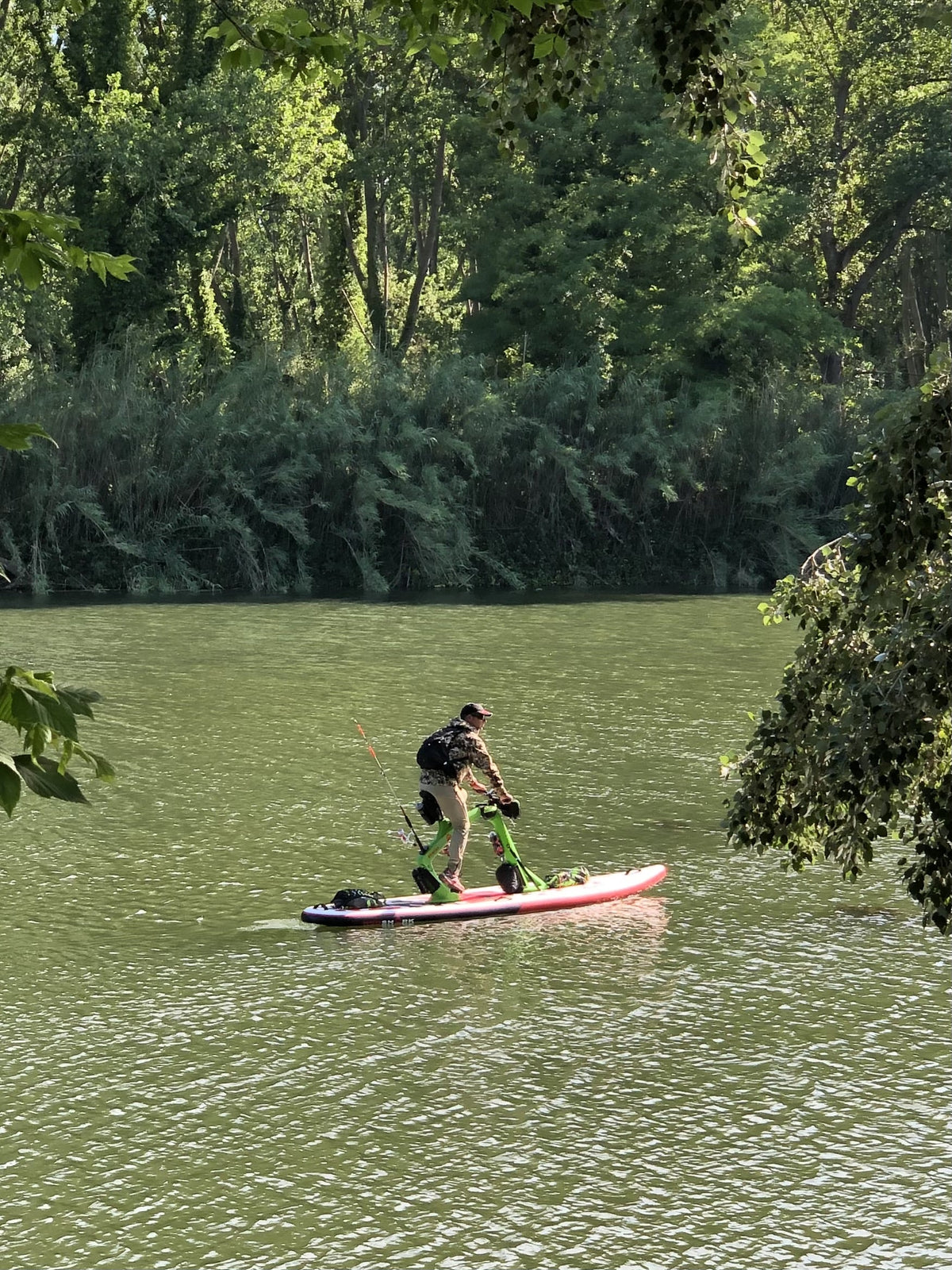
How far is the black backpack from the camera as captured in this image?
13.3 meters

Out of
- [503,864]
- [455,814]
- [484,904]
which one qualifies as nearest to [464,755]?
[455,814]

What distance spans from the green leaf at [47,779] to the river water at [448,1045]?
474cm

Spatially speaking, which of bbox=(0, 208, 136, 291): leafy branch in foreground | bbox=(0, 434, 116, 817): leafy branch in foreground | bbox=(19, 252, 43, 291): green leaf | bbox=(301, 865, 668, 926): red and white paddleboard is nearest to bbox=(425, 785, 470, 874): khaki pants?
bbox=(301, 865, 668, 926): red and white paddleboard

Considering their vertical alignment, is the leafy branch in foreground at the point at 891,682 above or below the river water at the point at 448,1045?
above

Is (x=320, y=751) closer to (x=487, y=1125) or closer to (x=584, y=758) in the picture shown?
(x=584, y=758)

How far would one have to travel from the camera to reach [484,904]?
44.0ft

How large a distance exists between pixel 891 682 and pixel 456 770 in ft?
25.1

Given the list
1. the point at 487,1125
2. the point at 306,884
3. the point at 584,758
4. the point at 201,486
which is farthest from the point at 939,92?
the point at 487,1125

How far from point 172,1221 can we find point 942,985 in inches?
225

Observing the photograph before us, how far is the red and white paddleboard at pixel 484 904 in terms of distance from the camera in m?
13.0

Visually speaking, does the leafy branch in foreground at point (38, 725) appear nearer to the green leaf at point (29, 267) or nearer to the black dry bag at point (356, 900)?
the green leaf at point (29, 267)

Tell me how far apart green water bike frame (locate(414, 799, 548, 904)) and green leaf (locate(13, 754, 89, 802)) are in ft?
31.9

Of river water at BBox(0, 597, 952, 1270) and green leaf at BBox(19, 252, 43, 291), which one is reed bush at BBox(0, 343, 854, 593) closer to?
river water at BBox(0, 597, 952, 1270)

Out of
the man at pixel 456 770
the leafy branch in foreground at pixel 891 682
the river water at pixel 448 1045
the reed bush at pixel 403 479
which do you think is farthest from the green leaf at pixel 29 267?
the reed bush at pixel 403 479
